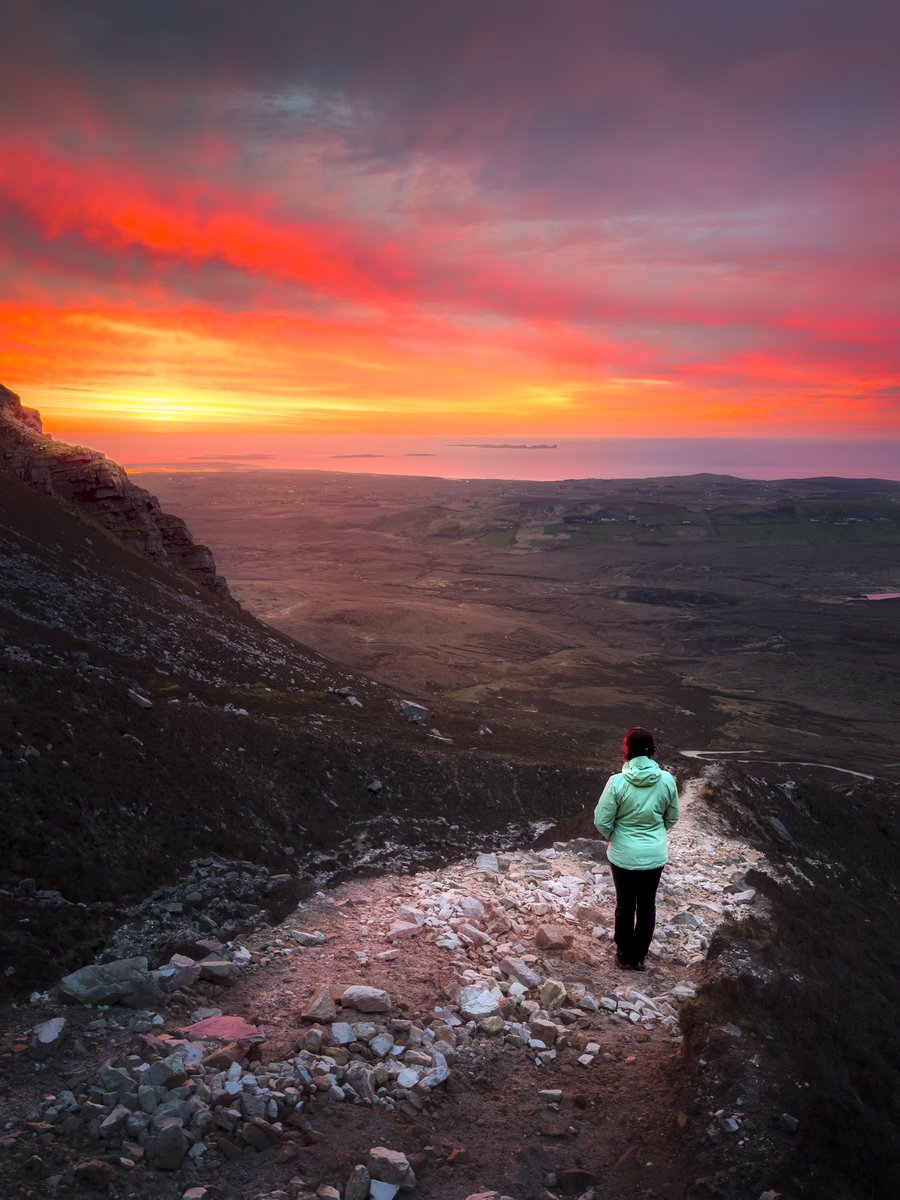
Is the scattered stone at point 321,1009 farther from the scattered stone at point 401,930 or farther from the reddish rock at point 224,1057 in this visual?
the scattered stone at point 401,930

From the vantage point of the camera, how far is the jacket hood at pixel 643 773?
9547 millimetres

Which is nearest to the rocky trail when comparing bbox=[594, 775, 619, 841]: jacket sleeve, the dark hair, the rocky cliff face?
bbox=[594, 775, 619, 841]: jacket sleeve

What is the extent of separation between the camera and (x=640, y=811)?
9578 millimetres

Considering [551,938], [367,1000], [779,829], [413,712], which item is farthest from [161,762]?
[779,829]

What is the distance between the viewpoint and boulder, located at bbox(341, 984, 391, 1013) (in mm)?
8453

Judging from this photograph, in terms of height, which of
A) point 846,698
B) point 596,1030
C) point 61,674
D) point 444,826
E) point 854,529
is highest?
point 854,529

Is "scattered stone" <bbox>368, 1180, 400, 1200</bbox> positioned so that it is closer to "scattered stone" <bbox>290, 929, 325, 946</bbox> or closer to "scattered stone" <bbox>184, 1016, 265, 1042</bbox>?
"scattered stone" <bbox>184, 1016, 265, 1042</bbox>

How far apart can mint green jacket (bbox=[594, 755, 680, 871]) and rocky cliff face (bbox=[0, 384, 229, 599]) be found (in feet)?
129

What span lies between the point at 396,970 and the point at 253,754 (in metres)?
10.2

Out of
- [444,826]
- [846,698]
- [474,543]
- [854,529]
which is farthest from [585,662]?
[854,529]

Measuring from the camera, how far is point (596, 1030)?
905 cm

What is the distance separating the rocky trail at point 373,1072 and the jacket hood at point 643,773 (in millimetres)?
2817

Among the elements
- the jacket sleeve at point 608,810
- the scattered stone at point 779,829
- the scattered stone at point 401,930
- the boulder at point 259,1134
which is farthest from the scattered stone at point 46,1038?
the scattered stone at point 779,829

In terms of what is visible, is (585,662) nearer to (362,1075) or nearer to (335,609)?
(335,609)
